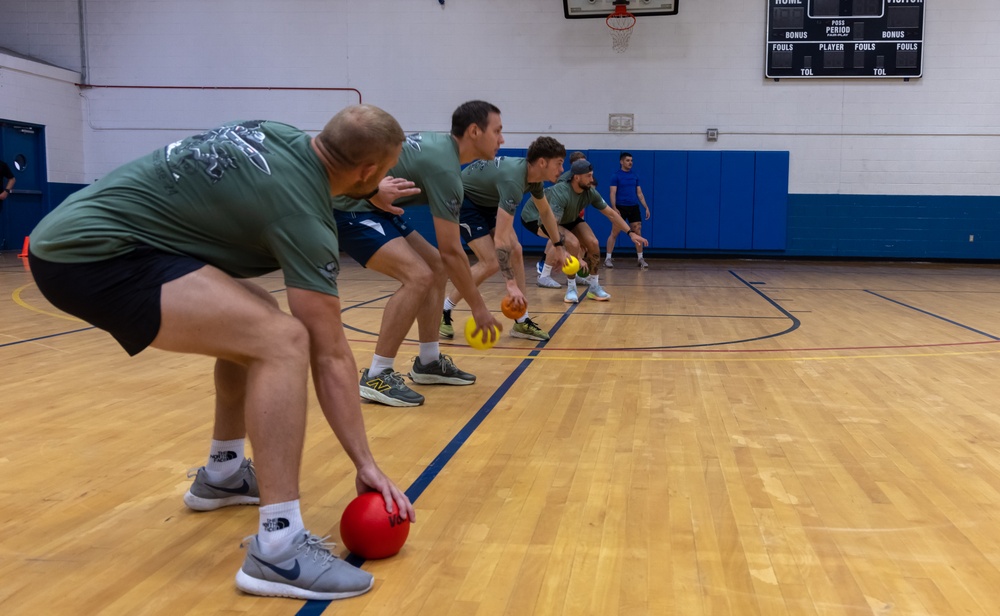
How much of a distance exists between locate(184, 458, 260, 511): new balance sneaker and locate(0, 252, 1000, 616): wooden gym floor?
5cm

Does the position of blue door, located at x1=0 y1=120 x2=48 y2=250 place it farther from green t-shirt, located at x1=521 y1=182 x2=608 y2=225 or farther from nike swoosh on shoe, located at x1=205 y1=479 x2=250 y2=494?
nike swoosh on shoe, located at x1=205 y1=479 x2=250 y2=494

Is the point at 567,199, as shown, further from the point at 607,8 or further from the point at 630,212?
the point at 607,8

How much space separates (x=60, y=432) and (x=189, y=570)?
70.5 inches

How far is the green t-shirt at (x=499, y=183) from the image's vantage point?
5.88 metres

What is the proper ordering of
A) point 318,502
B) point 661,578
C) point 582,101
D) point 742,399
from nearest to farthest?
point 661,578
point 318,502
point 742,399
point 582,101

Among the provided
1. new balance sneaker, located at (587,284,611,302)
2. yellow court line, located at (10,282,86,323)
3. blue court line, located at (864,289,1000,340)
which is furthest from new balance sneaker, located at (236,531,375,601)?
new balance sneaker, located at (587,284,611,302)

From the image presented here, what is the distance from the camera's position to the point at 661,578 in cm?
231

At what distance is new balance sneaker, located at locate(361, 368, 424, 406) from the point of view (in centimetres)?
444

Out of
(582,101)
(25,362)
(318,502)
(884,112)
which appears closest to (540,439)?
(318,502)

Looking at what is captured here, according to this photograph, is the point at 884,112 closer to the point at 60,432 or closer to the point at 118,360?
the point at 118,360

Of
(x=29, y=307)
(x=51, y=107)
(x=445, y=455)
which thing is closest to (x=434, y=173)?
(x=445, y=455)

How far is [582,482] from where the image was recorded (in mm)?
3176

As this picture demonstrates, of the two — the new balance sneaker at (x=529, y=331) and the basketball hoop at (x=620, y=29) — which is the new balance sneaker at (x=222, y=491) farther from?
the basketball hoop at (x=620, y=29)

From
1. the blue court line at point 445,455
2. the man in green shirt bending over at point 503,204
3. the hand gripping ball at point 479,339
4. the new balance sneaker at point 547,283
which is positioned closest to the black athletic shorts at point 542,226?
the new balance sneaker at point 547,283
